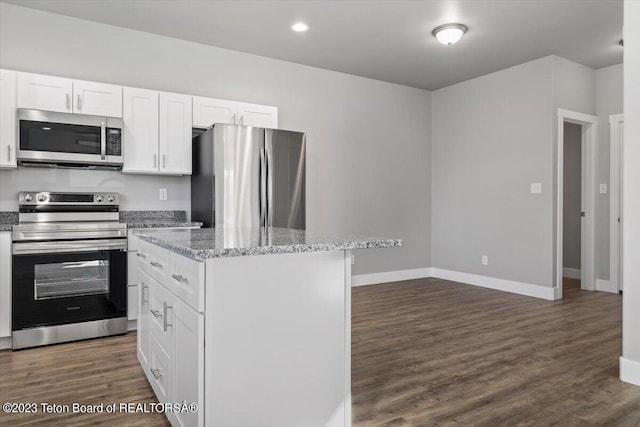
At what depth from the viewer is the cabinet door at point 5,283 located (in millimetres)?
3070

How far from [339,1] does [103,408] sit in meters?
3.26

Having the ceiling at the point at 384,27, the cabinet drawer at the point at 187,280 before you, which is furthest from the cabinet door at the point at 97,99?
the cabinet drawer at the point at 187,280

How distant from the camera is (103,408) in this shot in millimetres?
2203

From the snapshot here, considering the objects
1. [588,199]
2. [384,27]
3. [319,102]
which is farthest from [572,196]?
[384,27]

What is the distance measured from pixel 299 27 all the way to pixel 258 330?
3.20m

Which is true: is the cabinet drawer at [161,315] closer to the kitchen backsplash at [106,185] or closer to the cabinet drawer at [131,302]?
the cabinet drawer at [131,302]

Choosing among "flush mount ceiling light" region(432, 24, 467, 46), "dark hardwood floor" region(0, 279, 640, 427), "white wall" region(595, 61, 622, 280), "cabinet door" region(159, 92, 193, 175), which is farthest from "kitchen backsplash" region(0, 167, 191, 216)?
"white wall" region(595, 61, 622, 280)

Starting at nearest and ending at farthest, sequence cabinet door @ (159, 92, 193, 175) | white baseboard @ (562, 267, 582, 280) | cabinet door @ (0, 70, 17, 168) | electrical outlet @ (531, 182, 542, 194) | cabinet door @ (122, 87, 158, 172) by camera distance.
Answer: cabinet door @ (0, 70, 17, 168) < cabinet door @ (122, 87, 158, 172) < cabinet door @ (159, 92, 193, 175) < electrical outlet @ (531, 182, 542, 194) < white baseboard @ (562, 267, 582, 280)

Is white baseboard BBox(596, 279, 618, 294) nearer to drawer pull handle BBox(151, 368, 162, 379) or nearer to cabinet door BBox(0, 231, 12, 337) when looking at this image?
drawer pull handle BBox(151, 368, 162, 379)

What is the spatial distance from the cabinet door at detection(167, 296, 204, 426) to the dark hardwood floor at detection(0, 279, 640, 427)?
428mm

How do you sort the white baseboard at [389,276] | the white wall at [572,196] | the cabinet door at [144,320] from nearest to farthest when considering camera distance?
1. the cabinet door at [144,320]
2. the white baseboard at [389,276]
3. the white wall at [572,196]

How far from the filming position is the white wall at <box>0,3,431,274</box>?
376 cm

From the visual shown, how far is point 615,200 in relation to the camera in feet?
16.8

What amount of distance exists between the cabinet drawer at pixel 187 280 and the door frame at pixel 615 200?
17.1 feet
